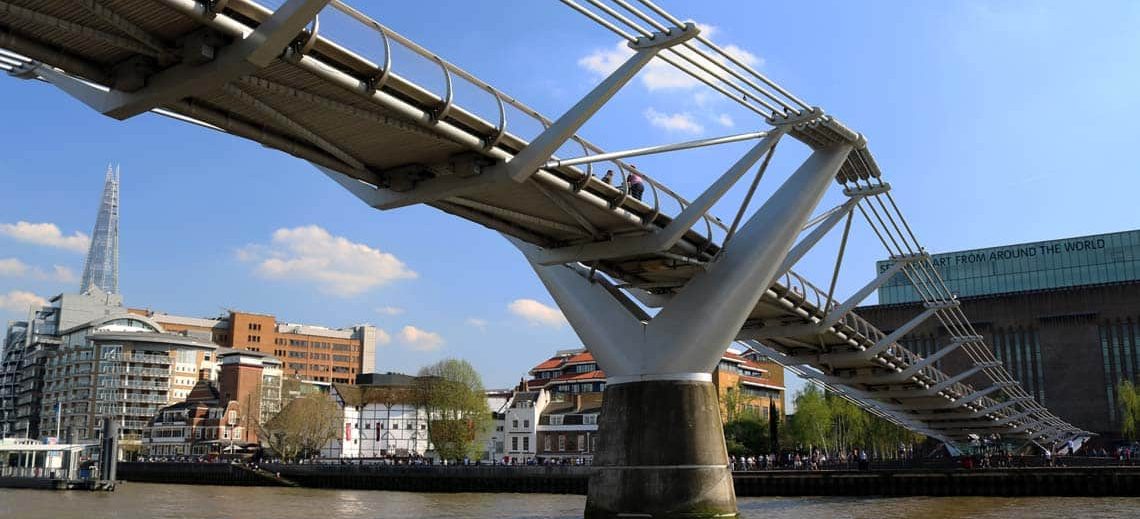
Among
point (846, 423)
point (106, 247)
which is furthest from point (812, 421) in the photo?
point (106, 247)

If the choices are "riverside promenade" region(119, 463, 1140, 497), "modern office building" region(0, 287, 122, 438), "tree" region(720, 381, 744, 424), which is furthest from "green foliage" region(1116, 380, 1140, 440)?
"modern office building" region(0, 287, 122, 438)

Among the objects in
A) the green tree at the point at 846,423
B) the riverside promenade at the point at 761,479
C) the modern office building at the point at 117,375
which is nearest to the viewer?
the riverside promenade at the point at 761,479

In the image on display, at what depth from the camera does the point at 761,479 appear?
168ft

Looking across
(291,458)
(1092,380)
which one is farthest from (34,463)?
(1092,380)

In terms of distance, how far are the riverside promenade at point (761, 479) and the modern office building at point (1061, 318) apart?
123 ft

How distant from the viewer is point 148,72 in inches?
568

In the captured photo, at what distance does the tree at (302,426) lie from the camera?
79.6 metres

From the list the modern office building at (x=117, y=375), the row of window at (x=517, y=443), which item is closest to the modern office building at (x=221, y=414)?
the modern office building at (x=117, y=375)

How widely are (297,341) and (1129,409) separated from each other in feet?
367

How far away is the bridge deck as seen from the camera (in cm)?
1324

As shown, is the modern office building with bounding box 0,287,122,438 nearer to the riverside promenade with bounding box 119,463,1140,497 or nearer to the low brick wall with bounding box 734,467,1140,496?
the riverside promenade with bounding box 119,463,1140,497

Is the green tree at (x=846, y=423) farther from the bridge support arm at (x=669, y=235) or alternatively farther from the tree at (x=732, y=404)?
the bridge support arm at (x=669, y=235)

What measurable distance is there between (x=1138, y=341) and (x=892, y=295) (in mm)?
25721

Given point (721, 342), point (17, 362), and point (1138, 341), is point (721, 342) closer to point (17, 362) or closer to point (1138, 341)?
point (1138, 341)
